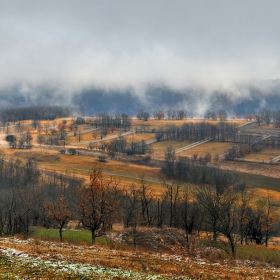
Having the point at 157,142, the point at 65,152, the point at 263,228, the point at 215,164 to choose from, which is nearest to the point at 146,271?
the point at 263,228

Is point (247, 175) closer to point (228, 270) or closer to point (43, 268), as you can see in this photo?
point (228, 270)

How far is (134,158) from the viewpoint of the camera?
146 metres

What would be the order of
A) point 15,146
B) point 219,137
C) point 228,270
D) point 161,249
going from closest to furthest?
point 228,270 → point 161,249 → point 15,146 → point 219,137

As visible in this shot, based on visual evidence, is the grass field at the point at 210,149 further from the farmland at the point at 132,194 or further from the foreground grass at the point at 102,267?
the foreground grass at the point at 102,267

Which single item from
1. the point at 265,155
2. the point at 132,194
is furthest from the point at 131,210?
the point at 265,155

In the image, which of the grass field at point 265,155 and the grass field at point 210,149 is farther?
the grass field at point 210,149

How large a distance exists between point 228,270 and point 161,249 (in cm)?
1093

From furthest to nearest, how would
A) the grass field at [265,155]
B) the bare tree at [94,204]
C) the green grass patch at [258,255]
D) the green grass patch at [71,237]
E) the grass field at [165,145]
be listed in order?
the grass field at [165,145] → the grass field at [265,155] → the green grass patch at [71,237] → the bare tree at [94,204] → the green grass patch at [258,255]

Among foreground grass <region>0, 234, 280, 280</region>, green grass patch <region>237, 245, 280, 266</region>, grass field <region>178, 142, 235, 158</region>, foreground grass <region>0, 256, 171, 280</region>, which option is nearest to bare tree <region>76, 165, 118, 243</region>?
foreground grass <region>0, 234, 280, 280</region>

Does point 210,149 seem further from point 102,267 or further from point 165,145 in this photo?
point 102,267

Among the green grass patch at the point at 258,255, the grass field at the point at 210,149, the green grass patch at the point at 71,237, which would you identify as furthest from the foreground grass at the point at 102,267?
the grass field at the point at 210,149

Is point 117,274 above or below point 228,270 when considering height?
above

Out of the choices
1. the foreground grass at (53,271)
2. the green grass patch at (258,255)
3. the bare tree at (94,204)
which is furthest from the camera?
the bare tree at (94,204)

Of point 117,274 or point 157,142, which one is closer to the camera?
point 117,274
